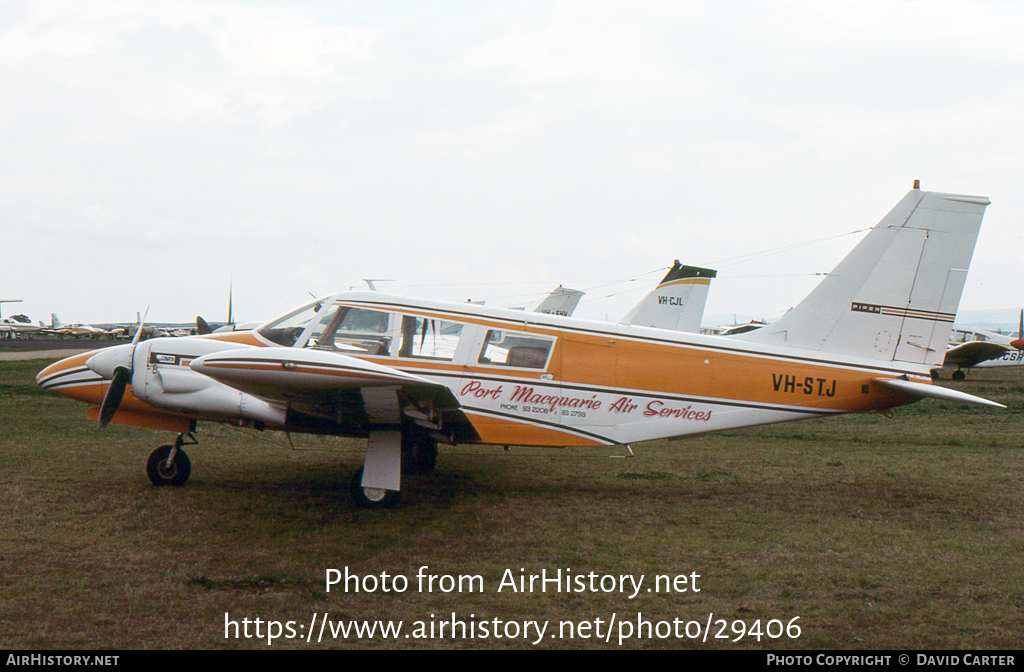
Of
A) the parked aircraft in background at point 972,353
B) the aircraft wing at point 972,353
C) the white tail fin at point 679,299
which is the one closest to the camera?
the white tail fin at point 679,299

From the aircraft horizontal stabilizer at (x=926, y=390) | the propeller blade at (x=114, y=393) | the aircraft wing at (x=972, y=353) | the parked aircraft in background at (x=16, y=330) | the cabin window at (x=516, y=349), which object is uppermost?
→ the aircraft wing at (x=972, y=353)

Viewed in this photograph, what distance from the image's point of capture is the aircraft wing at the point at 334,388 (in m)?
5.98

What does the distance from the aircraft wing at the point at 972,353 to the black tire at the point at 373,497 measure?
2605cm

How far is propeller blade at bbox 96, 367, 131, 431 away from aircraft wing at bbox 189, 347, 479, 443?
183 cm

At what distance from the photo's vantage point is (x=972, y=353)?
2777cm

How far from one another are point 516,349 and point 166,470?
4.18m

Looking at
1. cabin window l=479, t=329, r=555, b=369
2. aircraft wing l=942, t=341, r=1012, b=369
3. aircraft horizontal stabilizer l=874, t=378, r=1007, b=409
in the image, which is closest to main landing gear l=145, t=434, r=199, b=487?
cabin window l=479, t=329, r=555, b=369

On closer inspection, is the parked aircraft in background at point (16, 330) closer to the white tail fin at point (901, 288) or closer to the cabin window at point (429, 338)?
the cabin window at point (429, 338)

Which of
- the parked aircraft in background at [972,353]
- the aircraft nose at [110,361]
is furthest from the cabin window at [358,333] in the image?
the parked aircraft in background at [972,353]

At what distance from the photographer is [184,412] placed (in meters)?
7.82

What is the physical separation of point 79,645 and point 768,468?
27.3ft

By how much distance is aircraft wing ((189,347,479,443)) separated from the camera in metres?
5.98

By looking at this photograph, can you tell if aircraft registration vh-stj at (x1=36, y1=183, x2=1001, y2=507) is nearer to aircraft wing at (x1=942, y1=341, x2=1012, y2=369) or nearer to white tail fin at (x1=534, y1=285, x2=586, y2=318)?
white tail fin at (x1=534, y1=285, x2=586, y2=318)
